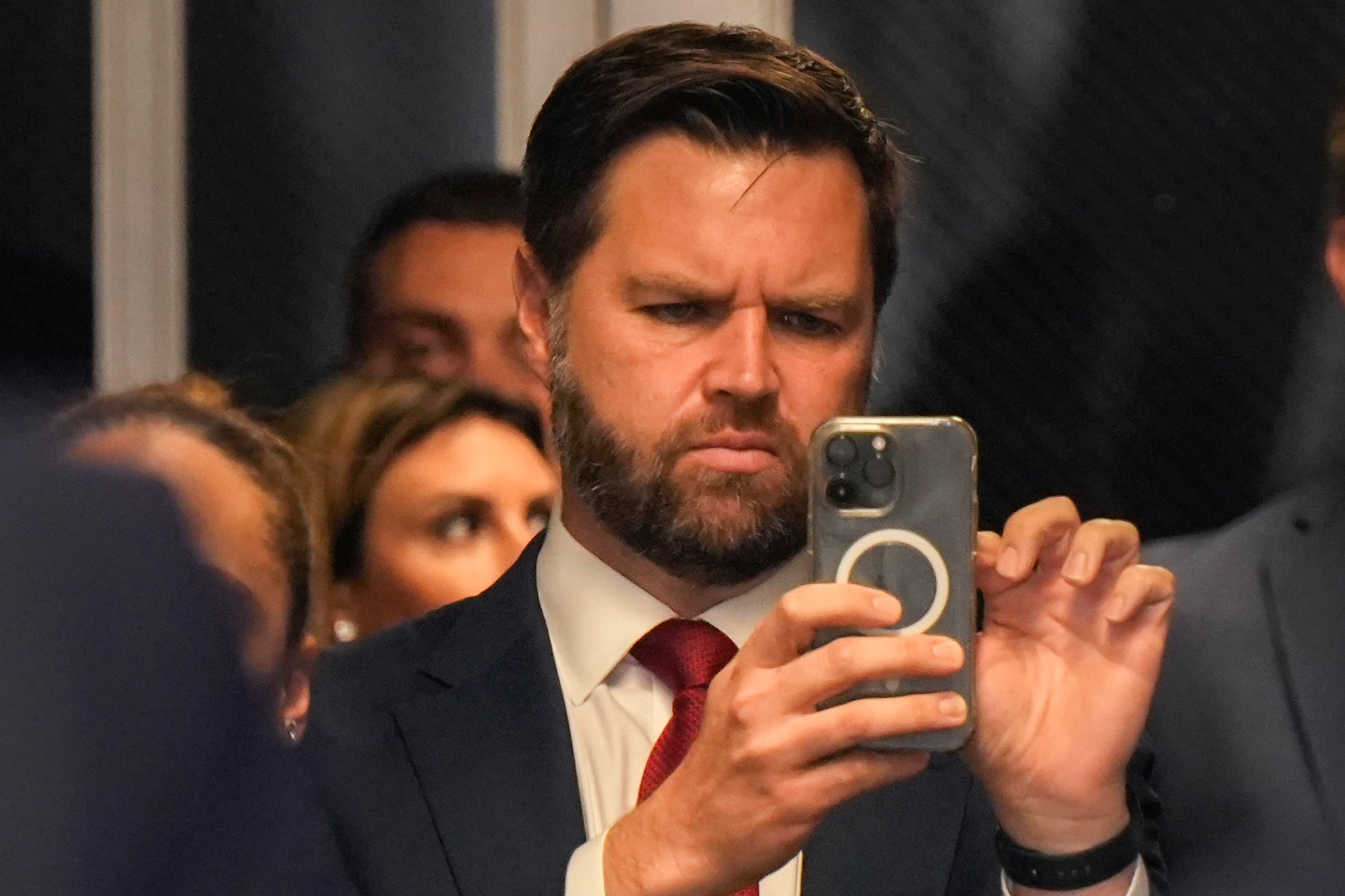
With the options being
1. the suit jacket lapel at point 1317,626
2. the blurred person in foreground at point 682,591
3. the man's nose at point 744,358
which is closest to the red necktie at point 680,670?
the blurred person in foreground at point 682,591

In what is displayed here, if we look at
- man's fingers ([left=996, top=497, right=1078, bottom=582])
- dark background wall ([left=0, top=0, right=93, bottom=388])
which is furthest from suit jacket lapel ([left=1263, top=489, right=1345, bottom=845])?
dark background wall ([left=0, top=0, right=93, bottom=388])

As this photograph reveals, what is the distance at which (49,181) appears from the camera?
2.81 ft

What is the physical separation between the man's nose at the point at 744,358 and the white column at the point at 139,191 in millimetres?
319

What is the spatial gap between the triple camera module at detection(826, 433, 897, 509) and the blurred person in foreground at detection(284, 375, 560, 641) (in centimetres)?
28

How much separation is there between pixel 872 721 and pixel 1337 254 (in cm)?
38

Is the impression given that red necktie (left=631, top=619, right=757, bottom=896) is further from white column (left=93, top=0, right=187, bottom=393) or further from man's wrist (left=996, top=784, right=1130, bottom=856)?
white column (left=93, top=0, right=187, bottom=393)

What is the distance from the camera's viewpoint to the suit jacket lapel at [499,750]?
2.18 feet

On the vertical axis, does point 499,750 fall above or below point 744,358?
below

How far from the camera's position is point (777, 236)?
68 cm

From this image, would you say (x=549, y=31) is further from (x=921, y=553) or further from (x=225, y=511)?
(x=921, y=553)

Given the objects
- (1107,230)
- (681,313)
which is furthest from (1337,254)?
(681,313)

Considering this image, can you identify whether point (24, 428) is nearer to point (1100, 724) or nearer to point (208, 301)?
point (208, 301)

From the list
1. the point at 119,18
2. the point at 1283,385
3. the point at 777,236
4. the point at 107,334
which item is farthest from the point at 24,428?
the point at 1283,385

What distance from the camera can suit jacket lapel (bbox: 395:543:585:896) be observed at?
66cm
